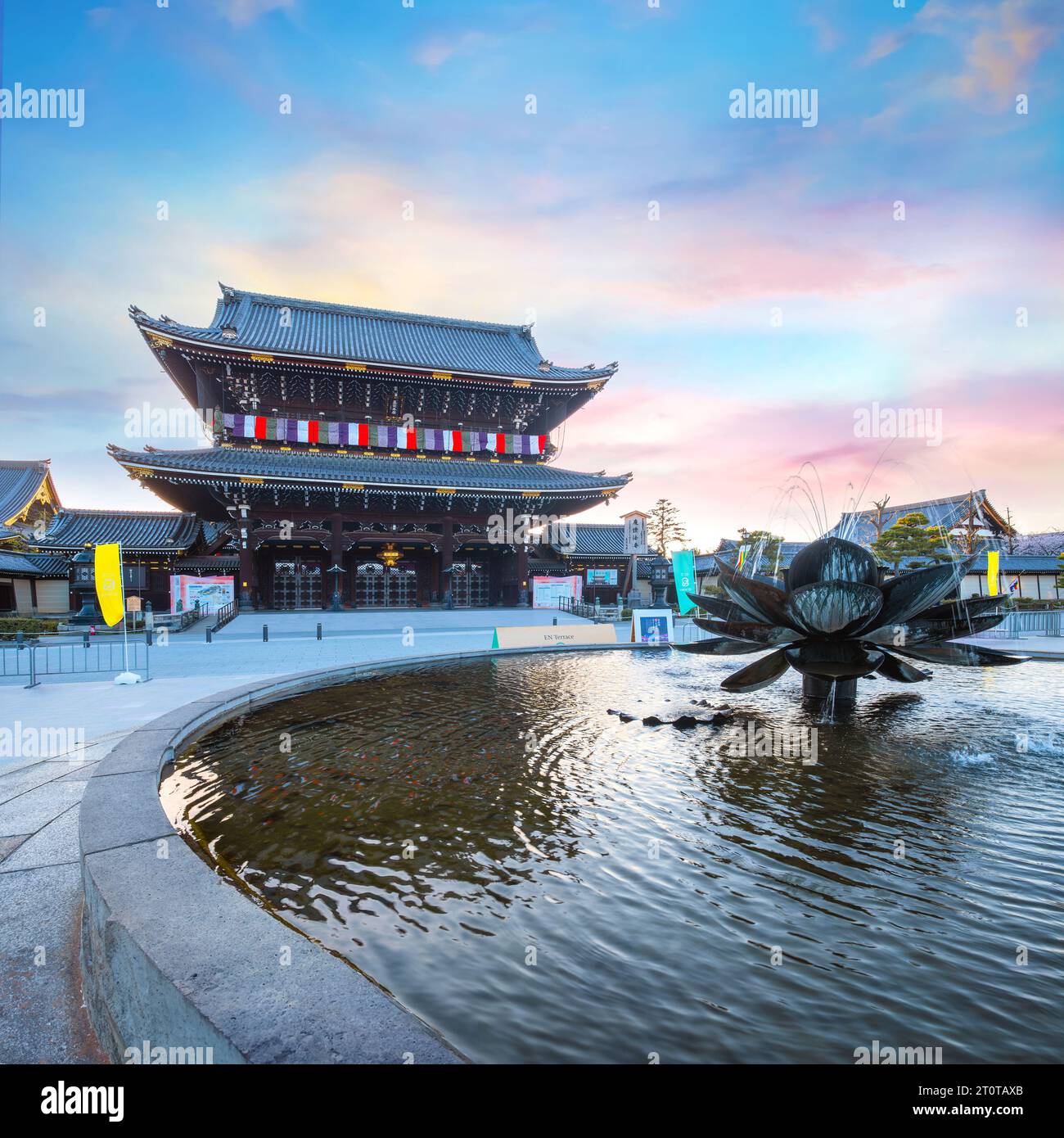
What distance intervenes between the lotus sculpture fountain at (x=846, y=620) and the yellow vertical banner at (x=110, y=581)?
1012 centimetres

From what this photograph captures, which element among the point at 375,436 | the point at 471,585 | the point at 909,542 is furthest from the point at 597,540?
the point at 909,542

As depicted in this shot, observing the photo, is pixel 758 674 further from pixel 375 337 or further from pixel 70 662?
pixel 375 337

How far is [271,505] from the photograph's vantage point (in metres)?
24.1

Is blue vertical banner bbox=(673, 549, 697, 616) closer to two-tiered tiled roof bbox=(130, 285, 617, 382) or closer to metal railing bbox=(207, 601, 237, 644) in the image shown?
two-tiered tiled roof bbox=(130, 285, 617, 382)

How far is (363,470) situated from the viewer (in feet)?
81.7

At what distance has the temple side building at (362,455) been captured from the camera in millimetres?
23391

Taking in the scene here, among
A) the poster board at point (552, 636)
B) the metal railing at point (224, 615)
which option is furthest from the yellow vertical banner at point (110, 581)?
the poster board at point (552, 636)

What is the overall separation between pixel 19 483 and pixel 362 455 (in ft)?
72.0

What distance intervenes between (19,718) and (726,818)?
8.37 meters

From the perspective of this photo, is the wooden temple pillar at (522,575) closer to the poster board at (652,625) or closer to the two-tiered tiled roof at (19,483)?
the poster board at (652,625)
